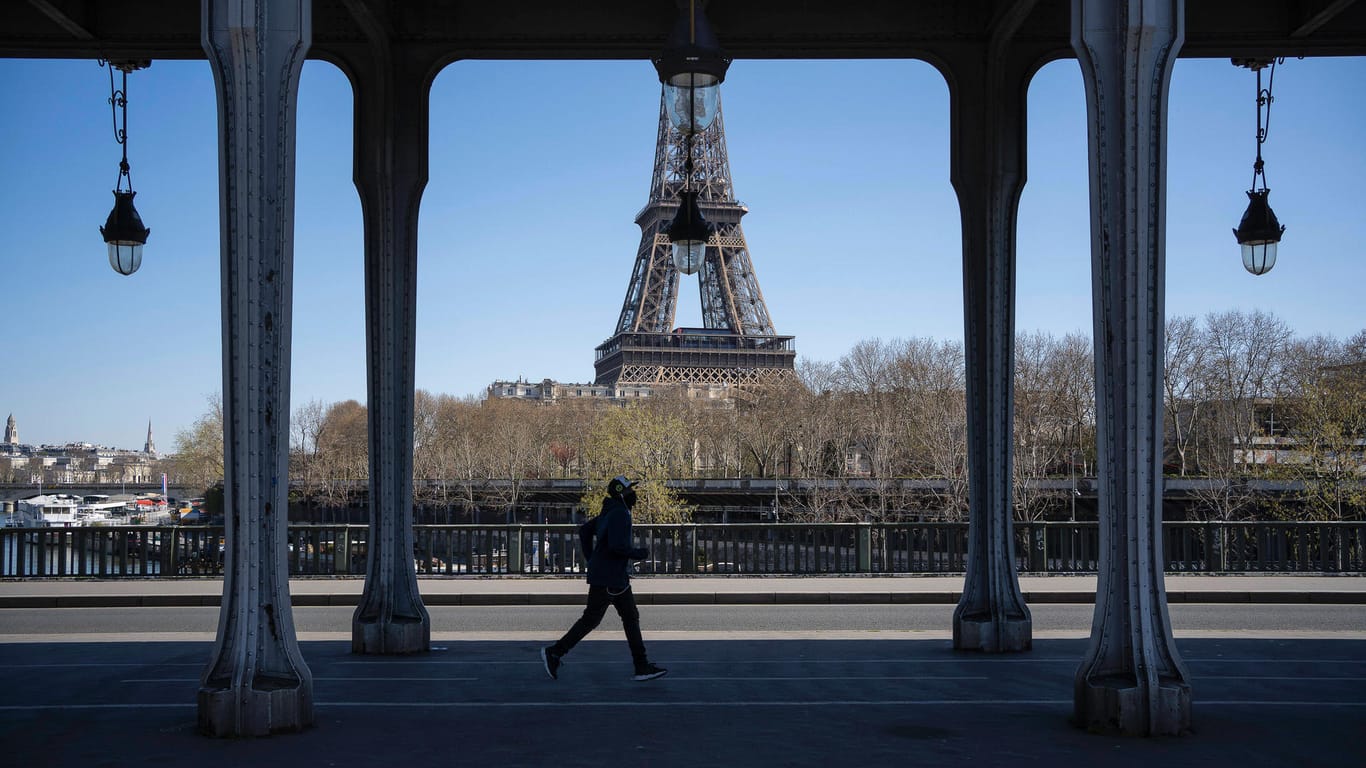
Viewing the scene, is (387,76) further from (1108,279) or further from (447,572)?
(447,572)

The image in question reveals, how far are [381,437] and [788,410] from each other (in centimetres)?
6889

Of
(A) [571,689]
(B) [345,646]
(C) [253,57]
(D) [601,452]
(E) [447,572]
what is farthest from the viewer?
Answer: (D) [601,452]

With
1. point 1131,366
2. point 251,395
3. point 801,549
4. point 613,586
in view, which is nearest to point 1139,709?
point 1131,366

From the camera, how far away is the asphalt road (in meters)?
15.4

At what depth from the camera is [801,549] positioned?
73.5 ft

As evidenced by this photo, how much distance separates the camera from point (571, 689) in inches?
412

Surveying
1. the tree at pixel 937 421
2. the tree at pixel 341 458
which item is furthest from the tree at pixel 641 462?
the tree at pixel 341 458

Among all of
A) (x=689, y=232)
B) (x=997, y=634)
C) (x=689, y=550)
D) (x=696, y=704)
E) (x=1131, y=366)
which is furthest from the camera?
(x=689, y=550)

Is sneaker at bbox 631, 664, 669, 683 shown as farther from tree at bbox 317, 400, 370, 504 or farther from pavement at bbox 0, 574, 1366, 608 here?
tree at bbox 317, 400, 370, 504

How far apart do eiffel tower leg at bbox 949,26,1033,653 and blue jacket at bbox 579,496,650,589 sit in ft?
11.8

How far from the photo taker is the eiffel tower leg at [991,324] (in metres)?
12.3

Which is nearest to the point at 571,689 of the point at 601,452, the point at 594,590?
the point at 594,590

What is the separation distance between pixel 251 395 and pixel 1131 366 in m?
5.78

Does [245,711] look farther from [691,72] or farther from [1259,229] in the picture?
[1259,229]
